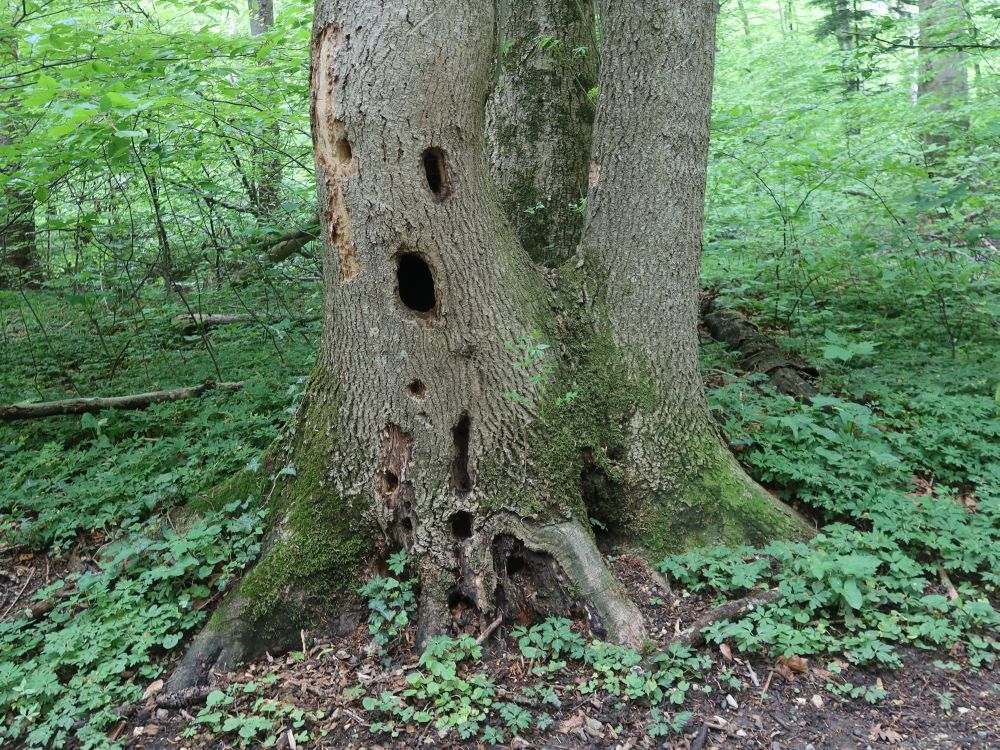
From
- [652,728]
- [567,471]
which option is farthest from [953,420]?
[652,728]

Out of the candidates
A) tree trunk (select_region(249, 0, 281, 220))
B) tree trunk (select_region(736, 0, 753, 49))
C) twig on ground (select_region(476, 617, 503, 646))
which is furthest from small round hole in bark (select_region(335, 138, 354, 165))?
tree trunk (select_region(736, 0, 753, 49))

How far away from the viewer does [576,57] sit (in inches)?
183

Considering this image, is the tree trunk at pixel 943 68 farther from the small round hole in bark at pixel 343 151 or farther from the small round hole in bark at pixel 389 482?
the small round hole in bark at pixel 389 482

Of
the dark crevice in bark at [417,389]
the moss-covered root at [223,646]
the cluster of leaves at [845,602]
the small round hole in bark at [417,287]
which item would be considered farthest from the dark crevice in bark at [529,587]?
the small round hole in bark at [417,287]

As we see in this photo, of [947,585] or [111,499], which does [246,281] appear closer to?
[111,499]

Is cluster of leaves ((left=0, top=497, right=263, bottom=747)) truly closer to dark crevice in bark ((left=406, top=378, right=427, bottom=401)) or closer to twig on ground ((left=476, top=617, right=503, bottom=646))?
dark crevice in bark ((left=406, top=378, right=427, bottom=401))

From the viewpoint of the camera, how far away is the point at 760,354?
562cm

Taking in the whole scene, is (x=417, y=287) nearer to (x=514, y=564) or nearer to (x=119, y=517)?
(x=514, y=564)

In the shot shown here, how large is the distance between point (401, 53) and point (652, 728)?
315cm

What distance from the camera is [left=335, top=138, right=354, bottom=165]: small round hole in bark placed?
10.2 ft

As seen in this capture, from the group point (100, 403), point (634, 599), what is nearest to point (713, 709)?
point (634, 599)

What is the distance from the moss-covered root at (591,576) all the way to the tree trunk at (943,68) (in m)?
5.27

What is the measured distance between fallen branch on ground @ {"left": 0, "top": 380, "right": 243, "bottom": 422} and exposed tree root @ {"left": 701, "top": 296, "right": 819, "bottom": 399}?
4.54 m

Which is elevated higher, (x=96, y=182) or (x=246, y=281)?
Answer: (x=96, y=182)
